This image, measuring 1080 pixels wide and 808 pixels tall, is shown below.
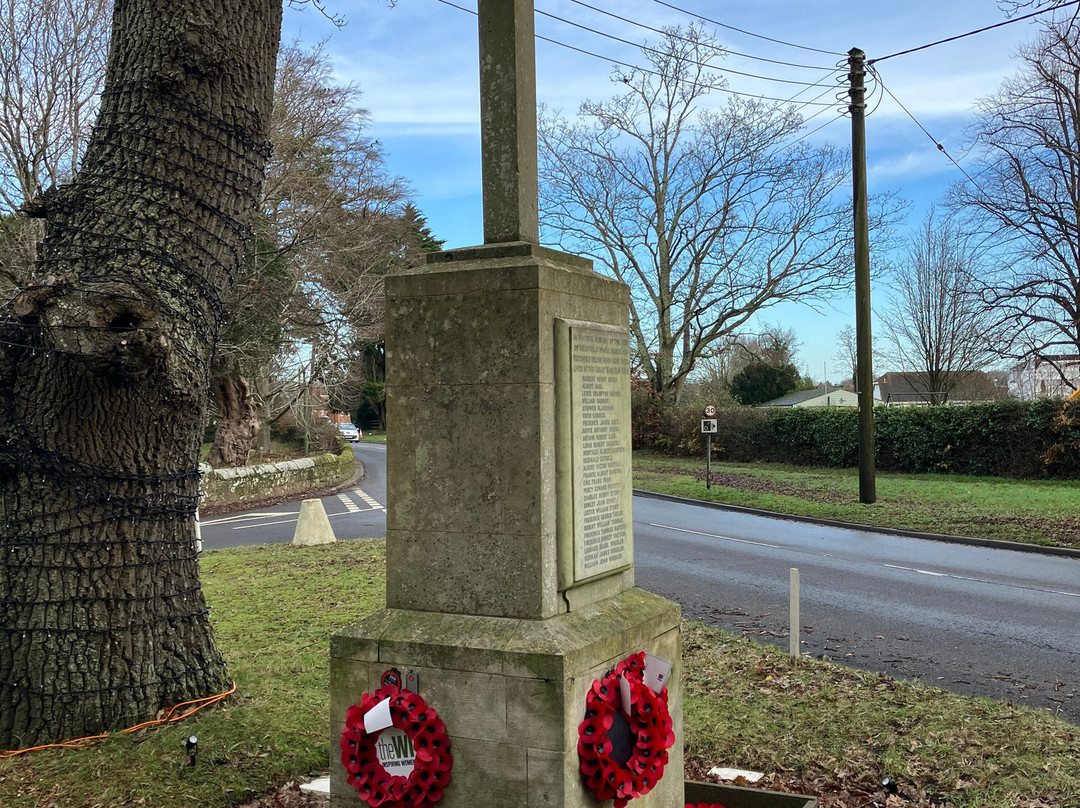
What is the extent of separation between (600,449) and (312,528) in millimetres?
10762

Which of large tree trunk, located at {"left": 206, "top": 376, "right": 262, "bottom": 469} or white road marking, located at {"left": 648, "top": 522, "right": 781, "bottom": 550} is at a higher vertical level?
large tree trunk, located at {"left": 206, "top": 376, "right": 262, "bottom": 469}

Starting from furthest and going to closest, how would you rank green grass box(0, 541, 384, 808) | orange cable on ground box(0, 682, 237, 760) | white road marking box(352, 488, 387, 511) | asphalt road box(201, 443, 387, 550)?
white road marking box(352, 488, 387, 511) → asphalt road box(201, 443, 387, 550) → orange cable on ground box(0, 682, 237, 760) → green grass box(0, 541, 384, 808)

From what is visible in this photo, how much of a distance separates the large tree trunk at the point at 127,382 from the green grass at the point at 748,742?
0.44 meters

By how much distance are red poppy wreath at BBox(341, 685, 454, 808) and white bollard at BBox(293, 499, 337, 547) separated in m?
10.5

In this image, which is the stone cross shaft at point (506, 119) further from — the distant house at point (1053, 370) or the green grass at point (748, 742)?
the distant house at point (1053, 370)

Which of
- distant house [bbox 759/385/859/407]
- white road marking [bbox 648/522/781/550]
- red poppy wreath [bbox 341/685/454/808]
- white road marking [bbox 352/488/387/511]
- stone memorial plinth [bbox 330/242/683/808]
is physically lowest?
white road marking [bbox 648/522/781/550]

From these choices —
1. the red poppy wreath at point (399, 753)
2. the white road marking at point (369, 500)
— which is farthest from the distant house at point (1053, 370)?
the red poppy wreath at point (399, 753)

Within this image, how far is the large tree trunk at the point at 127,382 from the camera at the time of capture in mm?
4691

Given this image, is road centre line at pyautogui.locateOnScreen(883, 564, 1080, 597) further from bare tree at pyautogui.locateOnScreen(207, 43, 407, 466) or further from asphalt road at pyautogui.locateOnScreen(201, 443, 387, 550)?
bare tree at pyautogui.locateOnScreen(207, 43, 407, 466)

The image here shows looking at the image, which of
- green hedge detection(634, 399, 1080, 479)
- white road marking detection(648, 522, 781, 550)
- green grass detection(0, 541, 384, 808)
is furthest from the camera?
green hedge detection(634, 399, 1080, 479)

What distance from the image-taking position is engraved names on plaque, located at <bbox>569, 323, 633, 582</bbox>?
366cm

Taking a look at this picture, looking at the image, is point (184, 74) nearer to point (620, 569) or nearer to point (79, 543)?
point (79, 543)

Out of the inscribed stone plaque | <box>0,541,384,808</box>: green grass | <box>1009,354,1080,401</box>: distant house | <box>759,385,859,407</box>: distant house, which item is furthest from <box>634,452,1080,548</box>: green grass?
<box>759,385,859,407</box>: distant house

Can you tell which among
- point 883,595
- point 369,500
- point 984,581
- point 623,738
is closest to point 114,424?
point 623,738
